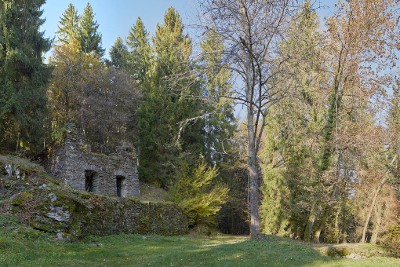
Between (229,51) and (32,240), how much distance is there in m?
7.72

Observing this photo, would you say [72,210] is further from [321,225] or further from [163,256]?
[321,225]

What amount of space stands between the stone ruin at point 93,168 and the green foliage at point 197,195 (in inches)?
109

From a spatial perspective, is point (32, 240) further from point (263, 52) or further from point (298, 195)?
point (298, 195)

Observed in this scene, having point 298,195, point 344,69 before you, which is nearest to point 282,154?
point 298,195

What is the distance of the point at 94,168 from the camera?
19312 millimetres

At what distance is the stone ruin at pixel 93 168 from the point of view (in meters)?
18.3

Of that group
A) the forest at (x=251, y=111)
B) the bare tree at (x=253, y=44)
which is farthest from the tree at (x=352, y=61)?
the bare tree at (x=253, y=44)

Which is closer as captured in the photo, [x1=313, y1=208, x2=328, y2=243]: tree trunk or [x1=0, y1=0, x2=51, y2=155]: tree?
[x1=0, y1=0, x2=51, y2=155]: tree

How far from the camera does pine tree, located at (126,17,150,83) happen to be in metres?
30.0

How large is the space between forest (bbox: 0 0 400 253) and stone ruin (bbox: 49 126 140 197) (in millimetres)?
971

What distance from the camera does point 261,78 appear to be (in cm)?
1213

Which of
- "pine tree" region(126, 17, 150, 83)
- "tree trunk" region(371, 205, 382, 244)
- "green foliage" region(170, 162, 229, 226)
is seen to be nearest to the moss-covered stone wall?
"green foliage" region(170, 162, 229, 226)

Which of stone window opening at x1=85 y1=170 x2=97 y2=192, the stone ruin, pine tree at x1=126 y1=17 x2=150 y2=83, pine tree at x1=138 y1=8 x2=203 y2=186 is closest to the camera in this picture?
the stone ruin

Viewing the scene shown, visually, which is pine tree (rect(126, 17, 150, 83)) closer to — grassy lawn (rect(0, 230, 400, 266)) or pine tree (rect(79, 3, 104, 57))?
pine tree (rect(79, 3, 104, 57))
